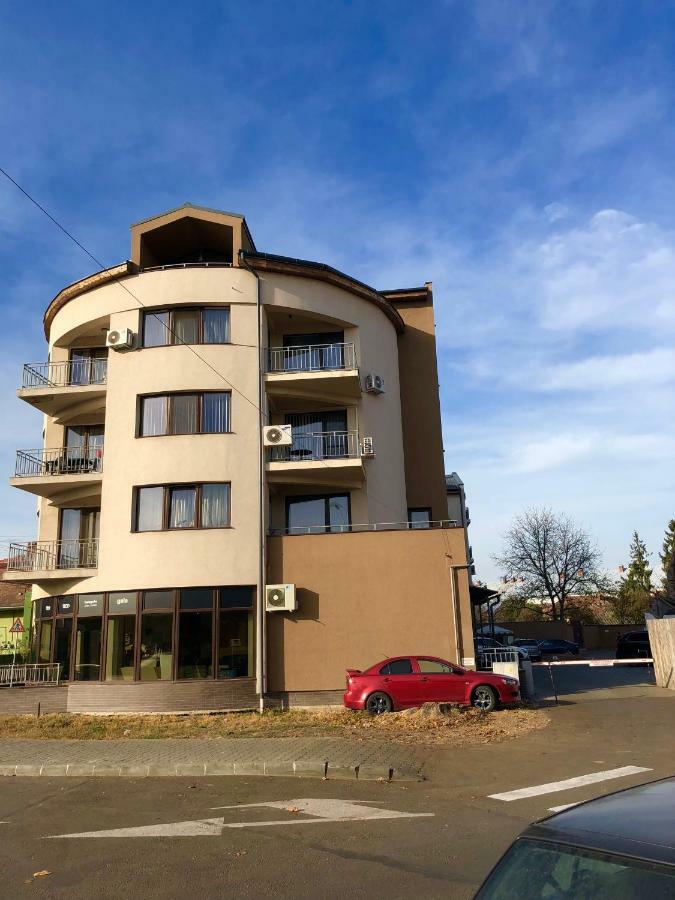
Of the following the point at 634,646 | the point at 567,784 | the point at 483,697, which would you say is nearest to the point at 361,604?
the point at 483,697

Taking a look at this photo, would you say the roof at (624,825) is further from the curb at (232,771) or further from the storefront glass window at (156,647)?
the storefront glass window at (156,647)

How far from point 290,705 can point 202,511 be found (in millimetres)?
5694

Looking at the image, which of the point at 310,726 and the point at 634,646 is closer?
the point at 310,726

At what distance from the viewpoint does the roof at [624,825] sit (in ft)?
7.68

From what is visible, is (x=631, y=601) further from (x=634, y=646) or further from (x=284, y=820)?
(x=284, y=820)

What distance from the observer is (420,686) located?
53.2ft

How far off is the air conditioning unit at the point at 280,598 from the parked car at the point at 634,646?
17812 mm

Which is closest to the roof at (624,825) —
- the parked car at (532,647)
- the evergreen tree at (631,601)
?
the parked car at (532,647)

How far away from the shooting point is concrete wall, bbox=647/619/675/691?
2038 cm

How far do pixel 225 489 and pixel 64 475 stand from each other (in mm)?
4832

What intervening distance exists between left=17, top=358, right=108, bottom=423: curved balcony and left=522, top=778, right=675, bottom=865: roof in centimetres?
2041

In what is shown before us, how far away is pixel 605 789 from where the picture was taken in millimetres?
9172

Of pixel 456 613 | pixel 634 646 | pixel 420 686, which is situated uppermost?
pixel 456 613

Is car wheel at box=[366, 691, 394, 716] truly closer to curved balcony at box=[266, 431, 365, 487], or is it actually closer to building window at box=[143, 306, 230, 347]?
curved balcony at box=[266, 431, 365, 487]
